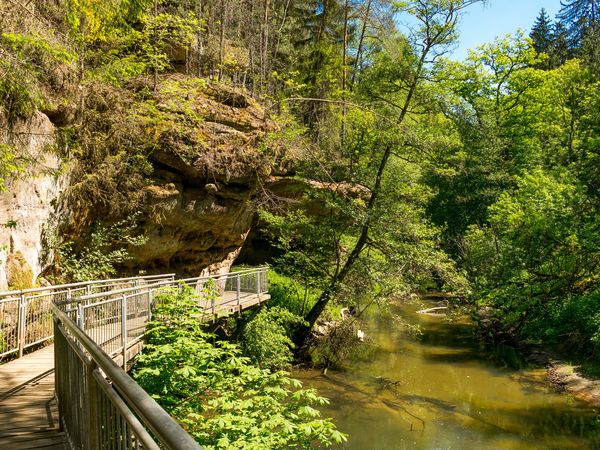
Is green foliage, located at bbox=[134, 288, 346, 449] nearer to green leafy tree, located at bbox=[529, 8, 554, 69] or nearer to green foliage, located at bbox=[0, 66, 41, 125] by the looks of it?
green foliage, located at bbox=[0, 66, 41, 125]

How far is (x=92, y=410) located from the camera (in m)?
2.74

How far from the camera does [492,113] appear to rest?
31766 millimetres

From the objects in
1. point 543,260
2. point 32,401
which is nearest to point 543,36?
point 543,260

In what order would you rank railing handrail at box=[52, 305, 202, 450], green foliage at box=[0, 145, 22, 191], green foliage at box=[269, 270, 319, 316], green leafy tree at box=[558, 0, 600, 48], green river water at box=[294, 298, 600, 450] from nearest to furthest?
railing handrail at box=[52, 305, 202, 450] < green foliage at box=[0, 145, 22, 191] < green river water at box=[294, 298, 600, 450] < green foliage at box=[269, 270, 319, 316] < green leafy tree at box=[558, 0, 600, 48]

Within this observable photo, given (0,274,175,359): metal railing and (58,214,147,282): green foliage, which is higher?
(58,214,147,282): green foliage

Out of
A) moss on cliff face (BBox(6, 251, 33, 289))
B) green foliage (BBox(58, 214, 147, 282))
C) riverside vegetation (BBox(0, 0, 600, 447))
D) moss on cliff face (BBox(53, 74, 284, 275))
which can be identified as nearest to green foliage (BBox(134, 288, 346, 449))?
riverside vegetation (BBox(0, 0, 600, 447))

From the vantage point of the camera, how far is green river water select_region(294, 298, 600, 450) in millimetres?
11070

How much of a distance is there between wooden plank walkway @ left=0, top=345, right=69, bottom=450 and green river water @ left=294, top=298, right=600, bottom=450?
22.8ft

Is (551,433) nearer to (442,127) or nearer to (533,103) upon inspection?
(442,127)

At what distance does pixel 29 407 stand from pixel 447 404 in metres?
11.5

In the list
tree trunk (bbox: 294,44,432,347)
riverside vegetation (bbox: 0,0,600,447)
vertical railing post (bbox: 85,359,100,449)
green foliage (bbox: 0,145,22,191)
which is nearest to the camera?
vertical railing post (bbox: 85,359,100,449)

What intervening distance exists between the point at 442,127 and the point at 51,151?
1329cm

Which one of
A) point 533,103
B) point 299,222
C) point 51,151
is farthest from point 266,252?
point 533,103

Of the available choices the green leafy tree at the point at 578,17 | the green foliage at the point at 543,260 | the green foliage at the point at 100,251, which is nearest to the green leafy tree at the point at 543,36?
the green leafy tree at the point at 578,17
